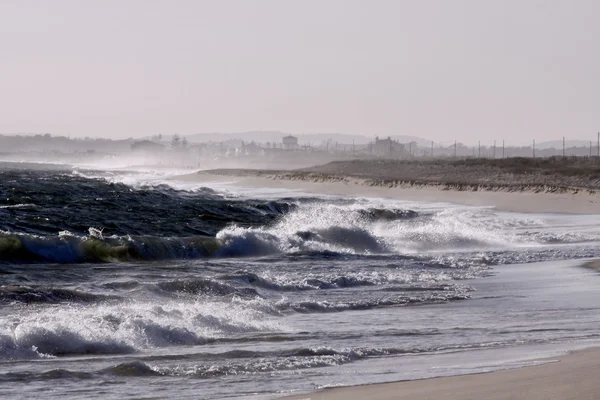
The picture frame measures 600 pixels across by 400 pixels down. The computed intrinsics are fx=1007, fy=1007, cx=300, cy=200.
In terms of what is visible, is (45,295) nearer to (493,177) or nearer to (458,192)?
(458,192)

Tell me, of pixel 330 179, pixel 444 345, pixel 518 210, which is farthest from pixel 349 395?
pixel 330 179

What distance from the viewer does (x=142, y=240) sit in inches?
948

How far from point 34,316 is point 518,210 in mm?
36062

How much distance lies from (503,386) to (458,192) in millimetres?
54535

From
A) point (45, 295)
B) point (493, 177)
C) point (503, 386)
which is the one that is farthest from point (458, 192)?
point (503, 386)

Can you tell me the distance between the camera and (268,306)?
14.6 m

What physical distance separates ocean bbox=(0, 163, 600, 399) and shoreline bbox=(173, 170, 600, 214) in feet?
57.0

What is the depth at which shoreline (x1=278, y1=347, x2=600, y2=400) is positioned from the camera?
770cm

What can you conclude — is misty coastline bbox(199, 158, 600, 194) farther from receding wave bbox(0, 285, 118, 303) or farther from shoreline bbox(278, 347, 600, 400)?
shoreline bbox(278, 347, 600, 400)

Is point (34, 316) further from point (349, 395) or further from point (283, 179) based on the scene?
point (283, 179)

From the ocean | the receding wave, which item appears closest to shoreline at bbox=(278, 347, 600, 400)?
the ocean

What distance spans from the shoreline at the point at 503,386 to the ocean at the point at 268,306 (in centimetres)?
41

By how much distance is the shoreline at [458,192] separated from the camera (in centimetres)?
4725

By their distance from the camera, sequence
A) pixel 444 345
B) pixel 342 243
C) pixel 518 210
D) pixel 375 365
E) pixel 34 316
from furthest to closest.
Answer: pixel 518 210, pixel 342 243, pixel 34 316, pixel 444 345, pixel 375 365
